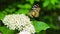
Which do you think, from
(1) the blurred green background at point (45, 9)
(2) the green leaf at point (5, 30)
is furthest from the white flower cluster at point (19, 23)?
(1) the blurred green background at point (45, 9)

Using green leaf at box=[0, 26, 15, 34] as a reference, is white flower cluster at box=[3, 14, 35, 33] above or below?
above

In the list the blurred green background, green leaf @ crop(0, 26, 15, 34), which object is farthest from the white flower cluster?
the blurred green background

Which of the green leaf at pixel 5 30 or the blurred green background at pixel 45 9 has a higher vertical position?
the green leaf at pixel 5 30

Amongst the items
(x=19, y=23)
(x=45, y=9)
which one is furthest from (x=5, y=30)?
(x=45, y=9)

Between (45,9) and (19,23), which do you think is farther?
(45,9)

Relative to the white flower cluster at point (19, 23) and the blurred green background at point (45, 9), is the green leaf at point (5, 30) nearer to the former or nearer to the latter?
the white flower cluster at point (19, 23)

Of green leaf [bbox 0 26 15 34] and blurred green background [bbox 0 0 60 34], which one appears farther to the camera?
blurred green background [bbox 0 0 60 34]

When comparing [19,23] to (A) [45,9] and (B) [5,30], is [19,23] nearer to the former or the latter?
(B) [5,30]

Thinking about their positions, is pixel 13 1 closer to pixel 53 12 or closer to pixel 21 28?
pixel 53 12

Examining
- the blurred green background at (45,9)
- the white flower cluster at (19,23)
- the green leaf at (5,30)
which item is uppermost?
the white flower cluster at (19,23)

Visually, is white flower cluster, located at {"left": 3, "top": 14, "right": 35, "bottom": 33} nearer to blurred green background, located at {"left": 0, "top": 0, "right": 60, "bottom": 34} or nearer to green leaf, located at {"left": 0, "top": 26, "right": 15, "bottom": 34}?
green leaf, located at {"left": 0, "top": 26, "right": 15, "bottom": 34}

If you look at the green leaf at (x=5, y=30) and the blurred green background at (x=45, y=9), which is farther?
the blurred green background at (x=45, y=9)

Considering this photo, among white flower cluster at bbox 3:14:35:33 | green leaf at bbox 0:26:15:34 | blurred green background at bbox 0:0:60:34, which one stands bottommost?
blurred green background at bbox 0:0:60:34
